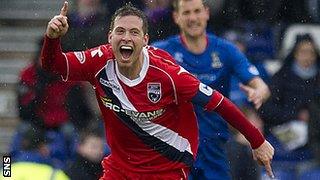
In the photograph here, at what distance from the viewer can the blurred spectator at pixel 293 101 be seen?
11250 mm

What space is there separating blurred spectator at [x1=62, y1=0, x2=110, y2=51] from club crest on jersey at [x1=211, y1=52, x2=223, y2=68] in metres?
2.94

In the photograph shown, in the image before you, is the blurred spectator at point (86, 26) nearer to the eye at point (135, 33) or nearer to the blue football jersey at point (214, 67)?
the blue football jersey at point (214, 67)

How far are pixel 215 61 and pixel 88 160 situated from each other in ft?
6.81

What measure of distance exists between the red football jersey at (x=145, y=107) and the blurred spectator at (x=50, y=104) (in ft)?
11.9

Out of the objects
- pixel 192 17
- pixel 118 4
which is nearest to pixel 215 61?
pixel 192 17

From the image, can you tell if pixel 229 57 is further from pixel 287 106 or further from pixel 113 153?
pixel 287 106

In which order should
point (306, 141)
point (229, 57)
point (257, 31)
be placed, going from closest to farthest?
1. point (229, 57)
2. point (306, 141)
3. point (257, 31)

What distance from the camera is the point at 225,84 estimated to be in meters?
9.27

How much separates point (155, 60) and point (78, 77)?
48cm

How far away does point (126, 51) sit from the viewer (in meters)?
7.89

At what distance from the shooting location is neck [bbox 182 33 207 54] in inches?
364

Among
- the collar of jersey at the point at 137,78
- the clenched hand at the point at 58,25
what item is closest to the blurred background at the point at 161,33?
the collar of jersey at the point at 137,78

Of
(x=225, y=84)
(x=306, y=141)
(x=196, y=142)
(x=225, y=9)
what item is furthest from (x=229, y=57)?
(x=225, y=9)

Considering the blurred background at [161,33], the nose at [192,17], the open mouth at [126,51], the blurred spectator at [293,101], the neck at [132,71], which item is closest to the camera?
the open mouth at [126,51]
